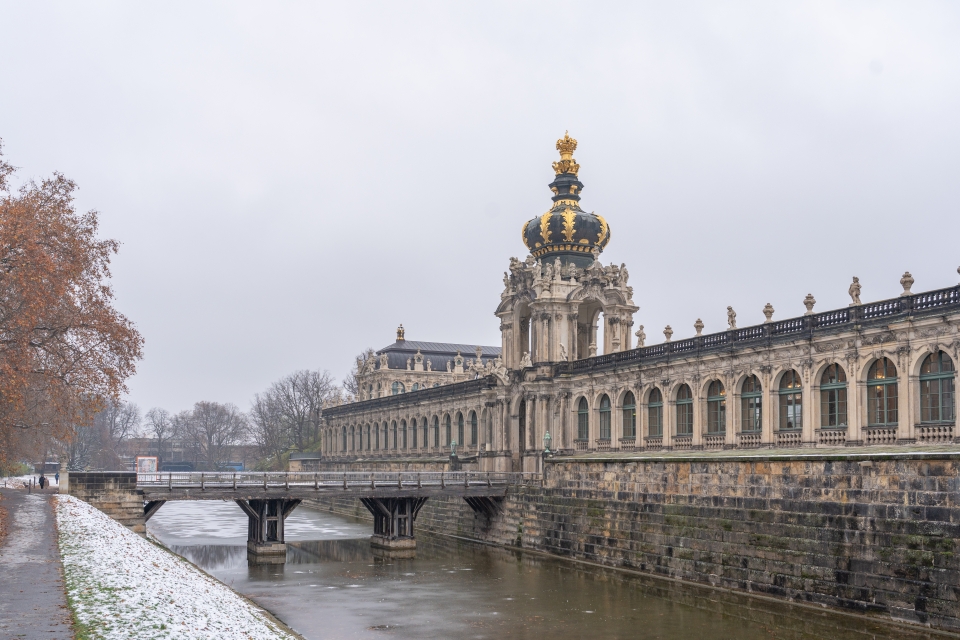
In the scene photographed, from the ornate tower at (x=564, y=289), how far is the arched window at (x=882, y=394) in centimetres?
2156

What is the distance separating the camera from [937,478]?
29.7m

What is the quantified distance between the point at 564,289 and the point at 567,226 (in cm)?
464

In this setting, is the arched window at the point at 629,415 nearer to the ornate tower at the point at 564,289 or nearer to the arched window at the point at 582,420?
the arched window at the point at 582,420

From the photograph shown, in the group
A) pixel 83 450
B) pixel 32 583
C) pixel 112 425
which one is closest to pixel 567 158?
pixel 32 583

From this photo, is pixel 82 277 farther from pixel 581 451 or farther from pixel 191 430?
pixel 191 430

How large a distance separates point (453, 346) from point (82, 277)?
87.6 m

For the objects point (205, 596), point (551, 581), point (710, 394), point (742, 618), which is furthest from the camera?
point (710, 394)

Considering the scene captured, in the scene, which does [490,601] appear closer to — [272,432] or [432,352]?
[432,352]

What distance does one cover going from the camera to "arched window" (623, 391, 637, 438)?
55.6m

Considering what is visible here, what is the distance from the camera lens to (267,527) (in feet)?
167

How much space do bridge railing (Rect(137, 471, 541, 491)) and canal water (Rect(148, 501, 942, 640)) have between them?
11.6 ft

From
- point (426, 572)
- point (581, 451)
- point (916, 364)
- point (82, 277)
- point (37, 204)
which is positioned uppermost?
point (37, 204)

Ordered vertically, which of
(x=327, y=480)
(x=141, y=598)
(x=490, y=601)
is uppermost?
(x=327, y=480)

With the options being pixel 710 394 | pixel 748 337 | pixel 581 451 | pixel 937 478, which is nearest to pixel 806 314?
pixel 748 337
